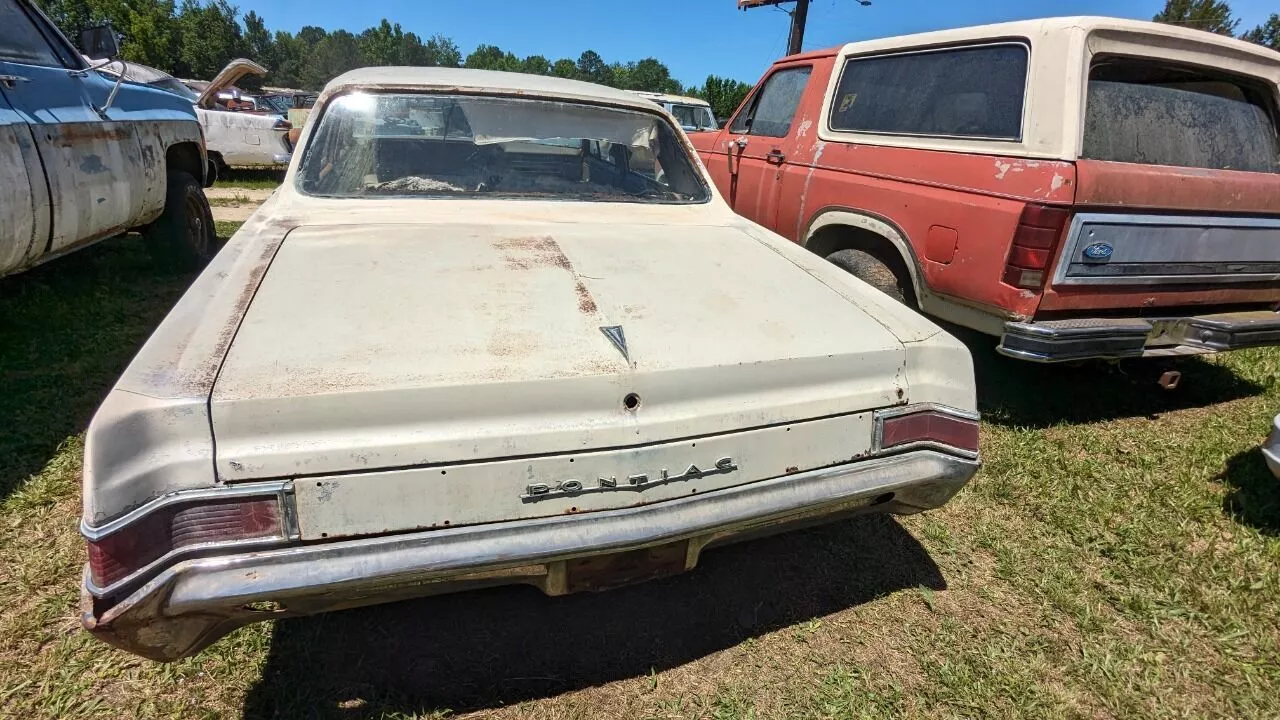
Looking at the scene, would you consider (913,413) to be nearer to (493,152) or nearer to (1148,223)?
(493,152)

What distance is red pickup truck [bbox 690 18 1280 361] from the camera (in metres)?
2.96

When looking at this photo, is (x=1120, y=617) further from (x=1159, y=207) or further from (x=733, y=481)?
(x=1159, y=207)

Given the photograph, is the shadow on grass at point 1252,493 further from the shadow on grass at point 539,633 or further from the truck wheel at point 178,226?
the truck wheel at point 178,226

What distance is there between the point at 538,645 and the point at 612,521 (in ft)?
2.57

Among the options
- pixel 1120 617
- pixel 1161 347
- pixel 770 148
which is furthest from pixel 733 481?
pixel 770 148

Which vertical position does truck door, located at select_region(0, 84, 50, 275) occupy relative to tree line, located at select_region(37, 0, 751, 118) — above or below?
below

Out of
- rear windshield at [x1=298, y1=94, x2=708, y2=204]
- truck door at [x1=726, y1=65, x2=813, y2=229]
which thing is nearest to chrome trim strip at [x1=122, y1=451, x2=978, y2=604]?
rear windshield at [x1=298, y1=94, x2=708, y2=204]

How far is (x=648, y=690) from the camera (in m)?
1.93

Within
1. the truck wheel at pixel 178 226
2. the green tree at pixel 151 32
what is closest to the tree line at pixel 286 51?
the green tree at pixel 151 32

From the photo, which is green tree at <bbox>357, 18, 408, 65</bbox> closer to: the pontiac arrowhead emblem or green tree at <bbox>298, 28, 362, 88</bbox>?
green tree at <bbox>298, 28, 362, 88</bbox>

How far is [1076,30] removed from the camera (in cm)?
300

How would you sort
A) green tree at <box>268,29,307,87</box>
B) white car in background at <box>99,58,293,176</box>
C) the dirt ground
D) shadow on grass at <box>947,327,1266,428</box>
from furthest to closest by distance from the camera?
green tree at <box>268,29,307,87</box> < white car in background at <box>99,58,293,176</box> < the dirt ground < shadow on grass at <box>947,327,1266,428</box>

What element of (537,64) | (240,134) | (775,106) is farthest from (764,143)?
(537,64)

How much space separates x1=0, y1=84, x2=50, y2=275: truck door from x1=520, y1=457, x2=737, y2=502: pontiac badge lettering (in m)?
3.16
